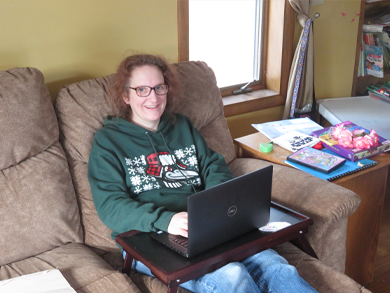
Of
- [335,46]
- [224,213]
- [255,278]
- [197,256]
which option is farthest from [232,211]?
[335,46]

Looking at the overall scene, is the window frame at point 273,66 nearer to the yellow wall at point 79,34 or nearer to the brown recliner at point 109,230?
the yellow wall at point 79,34

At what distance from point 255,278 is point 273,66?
5.44ft

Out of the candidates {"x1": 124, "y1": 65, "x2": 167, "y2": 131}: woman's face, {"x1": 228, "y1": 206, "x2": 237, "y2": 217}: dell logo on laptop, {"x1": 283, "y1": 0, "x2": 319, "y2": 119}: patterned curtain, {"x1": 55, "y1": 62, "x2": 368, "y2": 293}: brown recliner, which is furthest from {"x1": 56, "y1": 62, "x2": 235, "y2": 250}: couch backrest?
{"x1": 283, "y1": 0, "x2": 319, "y2": 119}: patterned curtain

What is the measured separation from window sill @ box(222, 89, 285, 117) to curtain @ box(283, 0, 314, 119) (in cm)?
8

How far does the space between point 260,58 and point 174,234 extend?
167cm

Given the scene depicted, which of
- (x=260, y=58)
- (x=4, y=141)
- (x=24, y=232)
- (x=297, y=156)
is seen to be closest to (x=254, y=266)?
(x=297, y=156)

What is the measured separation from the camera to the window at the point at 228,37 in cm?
245

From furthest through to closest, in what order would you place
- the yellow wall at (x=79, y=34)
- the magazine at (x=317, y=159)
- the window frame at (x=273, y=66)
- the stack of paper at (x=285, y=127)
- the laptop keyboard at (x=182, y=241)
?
the window frame at (x=273, y=66) → the stack of paper at (x=285, y=127) → the magazine at (x=317, y=159) → the yellow wall at (x=79, y=34) → the laptop keyboard at (x=182, y=241)

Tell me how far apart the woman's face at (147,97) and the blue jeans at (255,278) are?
2.13ft

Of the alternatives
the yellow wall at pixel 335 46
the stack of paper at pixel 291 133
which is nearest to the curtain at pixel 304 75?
the yellow wall at pixel 335 46

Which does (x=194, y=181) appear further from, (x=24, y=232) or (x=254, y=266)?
(x=24, y=232)

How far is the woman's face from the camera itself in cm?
165

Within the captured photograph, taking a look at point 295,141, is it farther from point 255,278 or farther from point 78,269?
point 78,269

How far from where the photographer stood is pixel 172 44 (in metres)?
2.20
